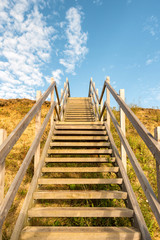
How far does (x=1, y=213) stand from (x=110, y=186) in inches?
83.7

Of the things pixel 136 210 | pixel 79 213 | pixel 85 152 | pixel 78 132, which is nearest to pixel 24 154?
pixel 78 132

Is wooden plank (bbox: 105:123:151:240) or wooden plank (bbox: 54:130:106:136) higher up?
wooden plank (bbox: 54:130:106:136)

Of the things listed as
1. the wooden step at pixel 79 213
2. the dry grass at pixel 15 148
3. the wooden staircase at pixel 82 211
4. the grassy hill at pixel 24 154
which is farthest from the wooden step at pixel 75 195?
the dry grass at pixel 15 148

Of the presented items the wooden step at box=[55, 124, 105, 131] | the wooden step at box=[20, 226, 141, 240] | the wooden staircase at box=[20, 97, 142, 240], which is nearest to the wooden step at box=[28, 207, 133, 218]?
the wooden staircase at box=[20, 97, 142, 240]

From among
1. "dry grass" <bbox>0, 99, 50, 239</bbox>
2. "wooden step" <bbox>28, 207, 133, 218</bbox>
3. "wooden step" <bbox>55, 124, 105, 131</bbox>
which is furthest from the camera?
"wooden step" <bbox>55, 124, 105, 131</bbox>

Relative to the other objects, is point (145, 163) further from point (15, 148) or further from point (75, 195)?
point (15, 148)

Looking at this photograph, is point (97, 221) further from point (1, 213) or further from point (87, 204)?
point (1, 213)

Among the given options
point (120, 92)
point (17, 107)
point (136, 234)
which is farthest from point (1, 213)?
point (17, 107)

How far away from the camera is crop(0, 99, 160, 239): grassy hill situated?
2410 millimetres

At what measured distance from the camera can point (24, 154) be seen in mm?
4387

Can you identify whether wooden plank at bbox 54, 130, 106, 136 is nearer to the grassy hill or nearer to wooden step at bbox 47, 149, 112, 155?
wooden step at bbox 47, 149, 112, 155

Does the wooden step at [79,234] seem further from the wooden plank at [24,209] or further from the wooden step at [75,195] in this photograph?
the wooden step at [75,195]

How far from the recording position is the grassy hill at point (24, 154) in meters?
2.41

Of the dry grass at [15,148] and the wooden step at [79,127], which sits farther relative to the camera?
the wooden step at [79,127]
